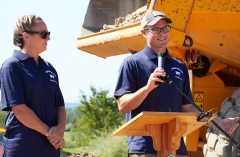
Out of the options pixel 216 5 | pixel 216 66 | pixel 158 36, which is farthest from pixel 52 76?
pixel 216 66

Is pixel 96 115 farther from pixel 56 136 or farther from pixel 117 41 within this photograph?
pixel 56 136

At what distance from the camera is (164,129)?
12.0 ft

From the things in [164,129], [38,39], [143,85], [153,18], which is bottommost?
[164,129]

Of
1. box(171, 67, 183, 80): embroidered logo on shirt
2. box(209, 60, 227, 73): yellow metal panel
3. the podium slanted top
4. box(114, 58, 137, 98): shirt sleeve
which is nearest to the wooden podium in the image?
the podium slanted top

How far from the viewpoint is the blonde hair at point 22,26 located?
4066 mm

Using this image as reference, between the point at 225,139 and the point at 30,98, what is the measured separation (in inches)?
120

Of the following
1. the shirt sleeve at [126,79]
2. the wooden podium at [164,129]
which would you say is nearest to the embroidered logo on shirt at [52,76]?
the shirt sleeve at [126,79]

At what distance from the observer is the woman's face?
4066 mm

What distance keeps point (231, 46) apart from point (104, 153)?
17.3ft

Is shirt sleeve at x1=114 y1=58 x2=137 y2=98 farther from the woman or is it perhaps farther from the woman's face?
the woman's face

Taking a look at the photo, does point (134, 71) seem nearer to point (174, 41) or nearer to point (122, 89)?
point (122, 89)

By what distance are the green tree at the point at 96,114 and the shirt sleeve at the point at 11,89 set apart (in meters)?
10.5

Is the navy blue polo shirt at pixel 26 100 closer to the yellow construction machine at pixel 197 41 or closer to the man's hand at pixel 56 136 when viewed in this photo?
the man's hand at pixel 56 136

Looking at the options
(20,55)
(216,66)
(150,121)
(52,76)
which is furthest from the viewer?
(216,66)
